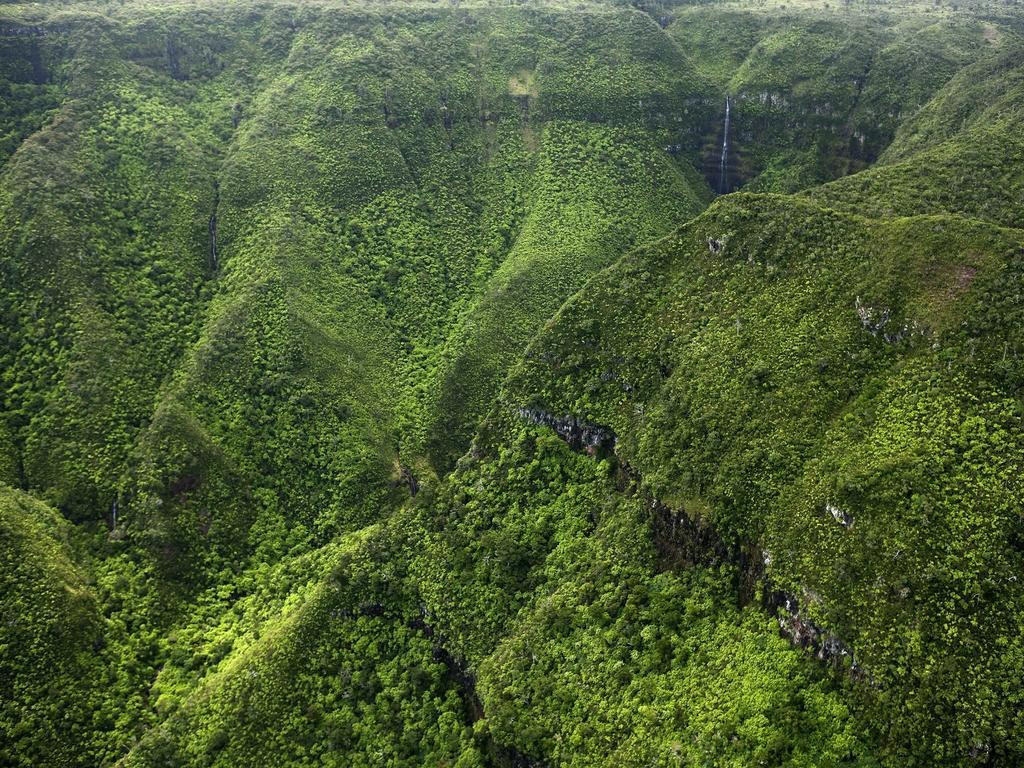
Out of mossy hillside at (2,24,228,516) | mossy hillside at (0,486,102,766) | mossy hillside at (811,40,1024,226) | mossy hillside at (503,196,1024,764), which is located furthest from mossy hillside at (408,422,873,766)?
mossy hillside at (2,24,228,516)

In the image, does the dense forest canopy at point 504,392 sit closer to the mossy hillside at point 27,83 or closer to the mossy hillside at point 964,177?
the mossy hillside at point 964,177

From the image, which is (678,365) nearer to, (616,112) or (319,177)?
(319,177)

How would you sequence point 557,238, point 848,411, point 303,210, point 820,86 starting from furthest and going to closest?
point 820,86 → point 557,238 → point 303,210 → point 848,411

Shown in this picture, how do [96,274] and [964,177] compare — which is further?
[96,274]

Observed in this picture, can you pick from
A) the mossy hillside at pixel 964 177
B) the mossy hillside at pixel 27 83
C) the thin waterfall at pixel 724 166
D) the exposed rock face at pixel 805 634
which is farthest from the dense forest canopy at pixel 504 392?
the mossy hillside at pixel 27 83

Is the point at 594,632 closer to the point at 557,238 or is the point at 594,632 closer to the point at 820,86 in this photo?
the point at 557,238

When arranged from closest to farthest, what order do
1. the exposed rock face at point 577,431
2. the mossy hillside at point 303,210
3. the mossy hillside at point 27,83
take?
the exposed rock face at point 577,431
the mossy hillside at point 303,210
the mossy hillside at point 27,83

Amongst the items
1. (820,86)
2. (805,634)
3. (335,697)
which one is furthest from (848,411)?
(820,86)

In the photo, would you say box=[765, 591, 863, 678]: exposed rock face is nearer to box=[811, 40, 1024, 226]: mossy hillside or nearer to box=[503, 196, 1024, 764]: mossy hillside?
box=[503, 196, 1024, 764]: mossy hillside
